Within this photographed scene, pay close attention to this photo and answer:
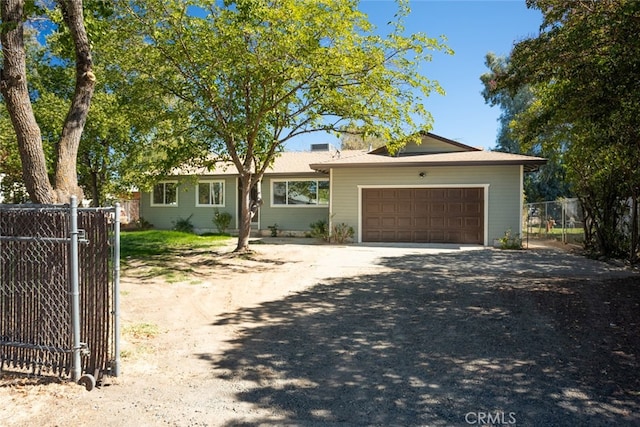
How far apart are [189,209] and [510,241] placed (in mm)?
14341

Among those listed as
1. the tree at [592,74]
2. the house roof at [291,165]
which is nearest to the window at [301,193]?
the house roof at [291,165]

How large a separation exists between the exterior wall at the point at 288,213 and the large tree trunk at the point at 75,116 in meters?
14.3

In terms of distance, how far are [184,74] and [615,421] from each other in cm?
1074

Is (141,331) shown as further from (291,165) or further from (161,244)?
(291,165)

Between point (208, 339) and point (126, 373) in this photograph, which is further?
point (208, 339)

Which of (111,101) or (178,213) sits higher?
(111,101)

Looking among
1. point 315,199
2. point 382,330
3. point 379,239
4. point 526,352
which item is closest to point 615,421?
point 526,352

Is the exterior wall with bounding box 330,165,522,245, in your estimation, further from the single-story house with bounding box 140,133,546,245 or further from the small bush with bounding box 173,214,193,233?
the small bush with bounding box 173,214,193,233

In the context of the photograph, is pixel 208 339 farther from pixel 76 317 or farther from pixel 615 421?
pixel 615 421

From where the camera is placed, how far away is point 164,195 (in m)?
22.0

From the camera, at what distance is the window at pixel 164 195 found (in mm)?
21719

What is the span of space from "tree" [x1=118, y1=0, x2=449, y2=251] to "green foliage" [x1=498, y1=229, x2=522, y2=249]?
5697mm

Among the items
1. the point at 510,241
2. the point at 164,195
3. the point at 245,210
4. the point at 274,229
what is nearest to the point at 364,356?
the point at 245,210

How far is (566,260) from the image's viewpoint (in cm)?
1191
